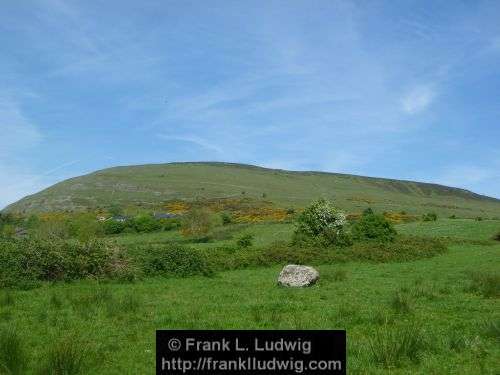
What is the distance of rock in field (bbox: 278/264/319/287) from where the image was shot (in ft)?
74.5

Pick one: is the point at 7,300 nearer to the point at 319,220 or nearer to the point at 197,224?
the point at 319,220

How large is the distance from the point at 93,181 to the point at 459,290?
17803cm

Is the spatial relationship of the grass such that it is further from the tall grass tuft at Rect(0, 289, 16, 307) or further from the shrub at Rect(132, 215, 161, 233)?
the tall grass tuft at Rect(0, 289, 16, 307)

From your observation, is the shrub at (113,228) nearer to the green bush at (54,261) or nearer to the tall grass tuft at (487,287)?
the green bush at (54,261)

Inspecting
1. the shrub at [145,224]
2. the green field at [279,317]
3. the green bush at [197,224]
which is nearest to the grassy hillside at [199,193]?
the shrub at [145,224]

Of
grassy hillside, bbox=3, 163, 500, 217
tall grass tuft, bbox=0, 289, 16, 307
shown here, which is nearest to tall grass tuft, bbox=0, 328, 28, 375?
tall grass tuft, bbox=0, 289, 16, 307

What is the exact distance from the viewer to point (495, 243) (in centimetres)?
5000

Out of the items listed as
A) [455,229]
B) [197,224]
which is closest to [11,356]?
[197,224]

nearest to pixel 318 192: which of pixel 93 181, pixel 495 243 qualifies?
pixel 93 181

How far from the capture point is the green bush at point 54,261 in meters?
24.7

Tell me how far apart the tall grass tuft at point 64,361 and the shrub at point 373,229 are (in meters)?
40.0

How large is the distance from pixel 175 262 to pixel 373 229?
24.0 m

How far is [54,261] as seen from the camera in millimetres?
25422

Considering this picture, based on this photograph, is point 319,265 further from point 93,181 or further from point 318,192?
point 93,181
